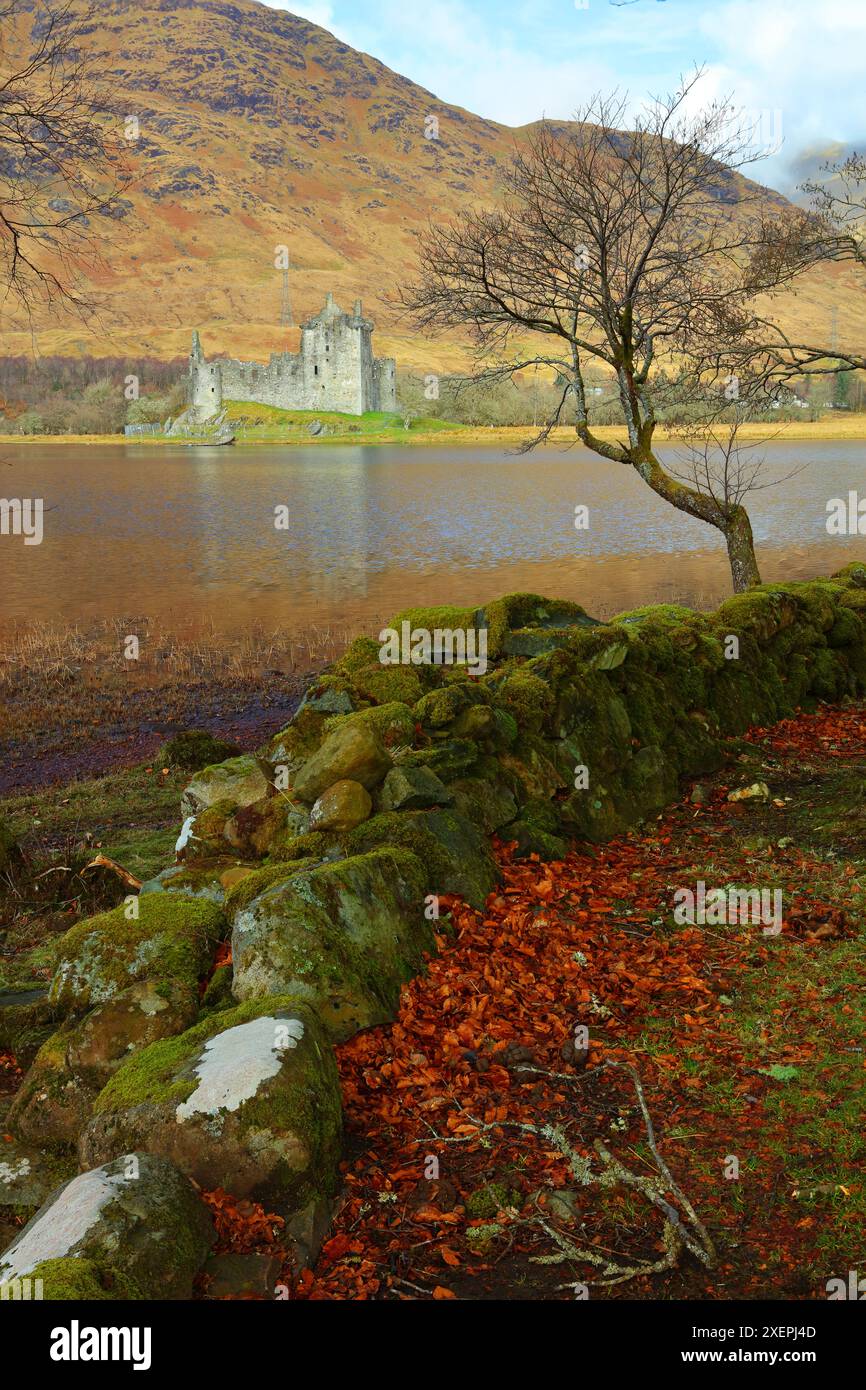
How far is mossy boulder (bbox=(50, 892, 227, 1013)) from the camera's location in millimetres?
6035

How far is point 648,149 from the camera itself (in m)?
16.9

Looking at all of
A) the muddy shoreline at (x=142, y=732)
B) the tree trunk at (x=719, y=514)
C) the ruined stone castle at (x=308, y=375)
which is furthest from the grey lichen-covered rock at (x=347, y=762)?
the ruined stone castle at (x=308, y=375)

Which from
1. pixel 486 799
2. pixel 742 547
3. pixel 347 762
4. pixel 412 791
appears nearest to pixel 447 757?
pixel 486 799

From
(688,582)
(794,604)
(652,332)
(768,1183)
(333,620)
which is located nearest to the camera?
(768,1183)

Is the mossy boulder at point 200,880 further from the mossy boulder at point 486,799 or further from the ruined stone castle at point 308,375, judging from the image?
the ruined stone castle at point 308,375

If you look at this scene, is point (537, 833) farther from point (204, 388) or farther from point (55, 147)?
point (204, 388)

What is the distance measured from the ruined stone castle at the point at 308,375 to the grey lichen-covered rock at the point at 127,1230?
527ft

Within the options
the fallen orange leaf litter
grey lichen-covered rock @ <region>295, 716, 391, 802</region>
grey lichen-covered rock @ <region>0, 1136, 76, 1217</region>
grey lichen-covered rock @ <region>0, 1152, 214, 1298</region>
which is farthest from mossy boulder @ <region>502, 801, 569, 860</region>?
grey lichen-covered rock @ <region>0, 1152, 214, 1298</region>

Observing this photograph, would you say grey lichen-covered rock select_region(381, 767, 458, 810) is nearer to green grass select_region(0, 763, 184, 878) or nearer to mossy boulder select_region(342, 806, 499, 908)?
mossy boulder select_region(342, 806, 499, 908)

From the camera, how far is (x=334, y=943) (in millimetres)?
5816

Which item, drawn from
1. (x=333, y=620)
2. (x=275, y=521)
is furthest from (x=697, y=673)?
(x=275, y=521)

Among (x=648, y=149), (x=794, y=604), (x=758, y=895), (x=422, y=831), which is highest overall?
(x=648, y=149)
